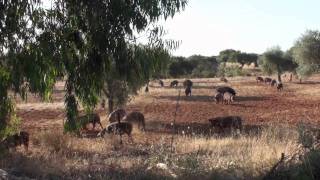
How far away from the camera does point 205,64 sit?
103250mm

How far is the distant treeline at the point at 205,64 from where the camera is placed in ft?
294

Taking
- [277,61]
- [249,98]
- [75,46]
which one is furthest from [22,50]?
[277,61]

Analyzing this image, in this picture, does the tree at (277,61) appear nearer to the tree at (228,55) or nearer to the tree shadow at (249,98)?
the tree shadow at (249,98)

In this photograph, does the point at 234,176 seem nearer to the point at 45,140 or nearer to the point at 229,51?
the point at 45,140

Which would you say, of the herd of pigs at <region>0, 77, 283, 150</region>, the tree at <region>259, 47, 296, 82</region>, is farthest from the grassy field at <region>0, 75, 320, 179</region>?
the tree at <region>259, 47, 296, 82</region>

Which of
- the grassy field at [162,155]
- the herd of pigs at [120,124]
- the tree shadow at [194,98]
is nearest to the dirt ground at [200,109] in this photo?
the tree shadow at [194,98]

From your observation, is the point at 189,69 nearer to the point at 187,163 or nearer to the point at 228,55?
the point at 228,55

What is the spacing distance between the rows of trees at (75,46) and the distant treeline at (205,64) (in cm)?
6602

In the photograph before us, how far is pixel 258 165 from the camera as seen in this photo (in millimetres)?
10031

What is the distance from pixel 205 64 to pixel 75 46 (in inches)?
3682

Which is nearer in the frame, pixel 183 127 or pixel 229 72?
pixel 183 127

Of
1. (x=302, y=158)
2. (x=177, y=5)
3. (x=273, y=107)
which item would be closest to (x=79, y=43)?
(x=177, y=5)

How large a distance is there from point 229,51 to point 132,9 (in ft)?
382

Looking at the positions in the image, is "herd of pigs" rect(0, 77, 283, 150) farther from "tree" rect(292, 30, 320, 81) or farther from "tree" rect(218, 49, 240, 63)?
"tree" rect(218, 49, 240, 63)
